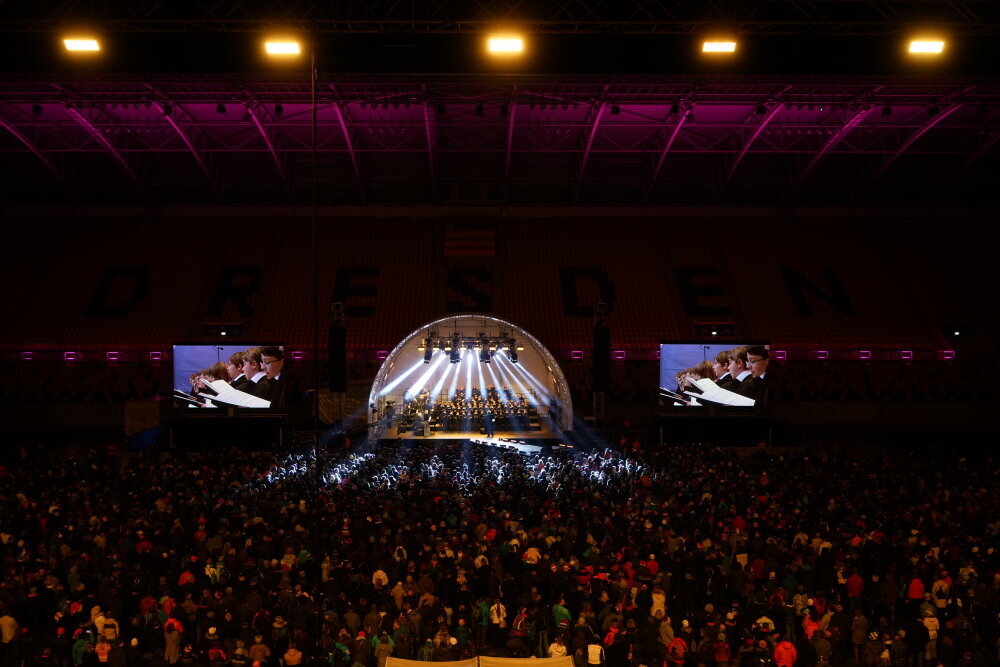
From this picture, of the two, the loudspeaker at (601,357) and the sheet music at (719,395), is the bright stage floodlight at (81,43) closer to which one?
the loudspeaker at (601,357)

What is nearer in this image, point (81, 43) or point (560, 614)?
point (560, 614)

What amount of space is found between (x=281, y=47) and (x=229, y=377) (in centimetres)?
1569

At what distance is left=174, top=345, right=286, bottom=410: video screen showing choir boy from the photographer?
2831 cm

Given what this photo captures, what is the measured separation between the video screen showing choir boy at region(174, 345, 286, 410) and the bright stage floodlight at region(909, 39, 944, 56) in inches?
800

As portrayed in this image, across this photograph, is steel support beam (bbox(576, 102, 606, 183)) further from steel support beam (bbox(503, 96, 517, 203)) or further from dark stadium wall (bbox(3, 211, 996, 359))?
dark stadium wall (bbox(3, 211, 996, 359))

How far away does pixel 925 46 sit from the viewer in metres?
15.7

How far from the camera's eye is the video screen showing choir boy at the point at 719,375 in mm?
28891

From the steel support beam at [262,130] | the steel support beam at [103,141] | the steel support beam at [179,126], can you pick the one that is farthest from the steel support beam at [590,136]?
the steel support beam at [103,141]

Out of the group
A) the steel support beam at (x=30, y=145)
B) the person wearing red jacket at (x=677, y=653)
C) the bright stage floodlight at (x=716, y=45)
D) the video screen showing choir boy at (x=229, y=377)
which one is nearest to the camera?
the person wearing red jacket at (x=677, y=653)

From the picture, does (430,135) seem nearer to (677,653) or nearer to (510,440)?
(510,440)

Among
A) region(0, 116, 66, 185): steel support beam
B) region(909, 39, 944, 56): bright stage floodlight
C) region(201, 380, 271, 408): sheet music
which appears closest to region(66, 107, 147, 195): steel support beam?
region(0, 116, 66, 185): steel support beam

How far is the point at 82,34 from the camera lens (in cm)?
1587

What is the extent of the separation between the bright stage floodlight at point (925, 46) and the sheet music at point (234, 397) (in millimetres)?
21218

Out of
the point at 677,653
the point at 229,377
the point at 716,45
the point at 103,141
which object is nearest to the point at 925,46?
the point at 716,45
